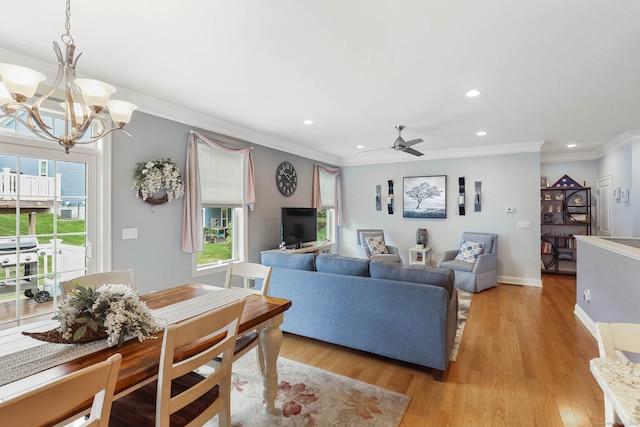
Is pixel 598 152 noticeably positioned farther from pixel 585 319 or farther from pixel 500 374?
pixel 500 374

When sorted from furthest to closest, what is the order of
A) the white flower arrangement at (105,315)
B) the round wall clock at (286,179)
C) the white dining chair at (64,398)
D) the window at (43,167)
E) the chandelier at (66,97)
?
1. the round wall clock at (286,179)
2. the window at (43,167)
3. the chandelier at (66,97)
4. the white flower arrangement at (105,315)
5. the white dining chair at (64,398)

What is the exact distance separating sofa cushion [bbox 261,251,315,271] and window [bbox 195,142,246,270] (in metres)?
1.15

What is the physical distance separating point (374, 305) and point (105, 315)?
197 cm

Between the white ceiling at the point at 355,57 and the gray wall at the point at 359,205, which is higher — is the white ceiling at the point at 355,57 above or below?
above

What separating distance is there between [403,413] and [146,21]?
309 centimetres

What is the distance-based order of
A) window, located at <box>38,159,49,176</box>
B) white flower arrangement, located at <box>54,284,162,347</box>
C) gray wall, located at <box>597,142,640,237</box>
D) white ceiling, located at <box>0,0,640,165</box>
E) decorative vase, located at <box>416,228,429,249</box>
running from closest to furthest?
white flower arrangement, located at <box>54,284,162,347</box>
white ceiling, located at <box>0,0,640,165</box>
window, located at <box>38,159,49,176</box>
gray wall, located at <box>597,142,640,237</box>
decorative vase, located at <box>416,228,429,249</box>

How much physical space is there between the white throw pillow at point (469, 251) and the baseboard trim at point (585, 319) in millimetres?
1608

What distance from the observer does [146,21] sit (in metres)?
1.93

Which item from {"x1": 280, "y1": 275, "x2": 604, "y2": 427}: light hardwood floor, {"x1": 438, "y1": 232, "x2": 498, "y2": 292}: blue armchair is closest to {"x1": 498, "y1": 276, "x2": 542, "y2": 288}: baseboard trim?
{"x1": 438, "y1": 232, "x2": 498, "y2": 292}: blue armchair

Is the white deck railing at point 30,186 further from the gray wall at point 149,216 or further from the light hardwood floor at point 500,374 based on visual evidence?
the light hardwood floor at point 500,374

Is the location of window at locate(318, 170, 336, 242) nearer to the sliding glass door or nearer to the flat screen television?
the flat screen television

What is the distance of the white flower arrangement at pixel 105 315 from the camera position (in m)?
1.32

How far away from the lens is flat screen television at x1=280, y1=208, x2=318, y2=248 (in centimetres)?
505

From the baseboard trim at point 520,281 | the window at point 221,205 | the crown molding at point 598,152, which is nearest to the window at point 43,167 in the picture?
the window at point 221,205
